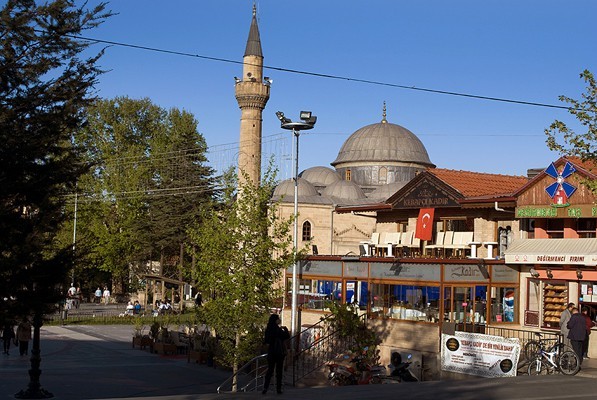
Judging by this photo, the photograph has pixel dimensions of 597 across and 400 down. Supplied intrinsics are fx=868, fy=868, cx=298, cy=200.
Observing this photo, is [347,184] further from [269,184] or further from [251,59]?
[269,184]

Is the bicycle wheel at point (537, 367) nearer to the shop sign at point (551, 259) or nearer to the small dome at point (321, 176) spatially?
the shop sign at point (551, 259)

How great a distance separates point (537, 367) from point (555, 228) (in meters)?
7.48

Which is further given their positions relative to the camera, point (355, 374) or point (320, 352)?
point (320, 352)

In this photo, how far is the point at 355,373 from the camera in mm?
23422

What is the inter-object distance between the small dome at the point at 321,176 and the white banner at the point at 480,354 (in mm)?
56956

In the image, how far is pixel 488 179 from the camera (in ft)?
103

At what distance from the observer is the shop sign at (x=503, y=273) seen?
26.5 m

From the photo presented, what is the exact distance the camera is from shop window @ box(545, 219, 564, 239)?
1025 inches

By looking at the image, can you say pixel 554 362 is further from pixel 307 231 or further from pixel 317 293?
pixel 307 231

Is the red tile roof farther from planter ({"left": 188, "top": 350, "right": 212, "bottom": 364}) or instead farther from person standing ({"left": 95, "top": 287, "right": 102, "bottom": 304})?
person standing ({"left": 95, "top": 287, "right": 102, "bottom": 304})

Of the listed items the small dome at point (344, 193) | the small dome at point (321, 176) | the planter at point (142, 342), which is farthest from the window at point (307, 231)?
the planter at point (142, 342)

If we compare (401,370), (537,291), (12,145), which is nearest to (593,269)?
(537,291)

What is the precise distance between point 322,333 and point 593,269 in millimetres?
9085

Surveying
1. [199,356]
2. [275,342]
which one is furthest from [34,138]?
[199,356]
